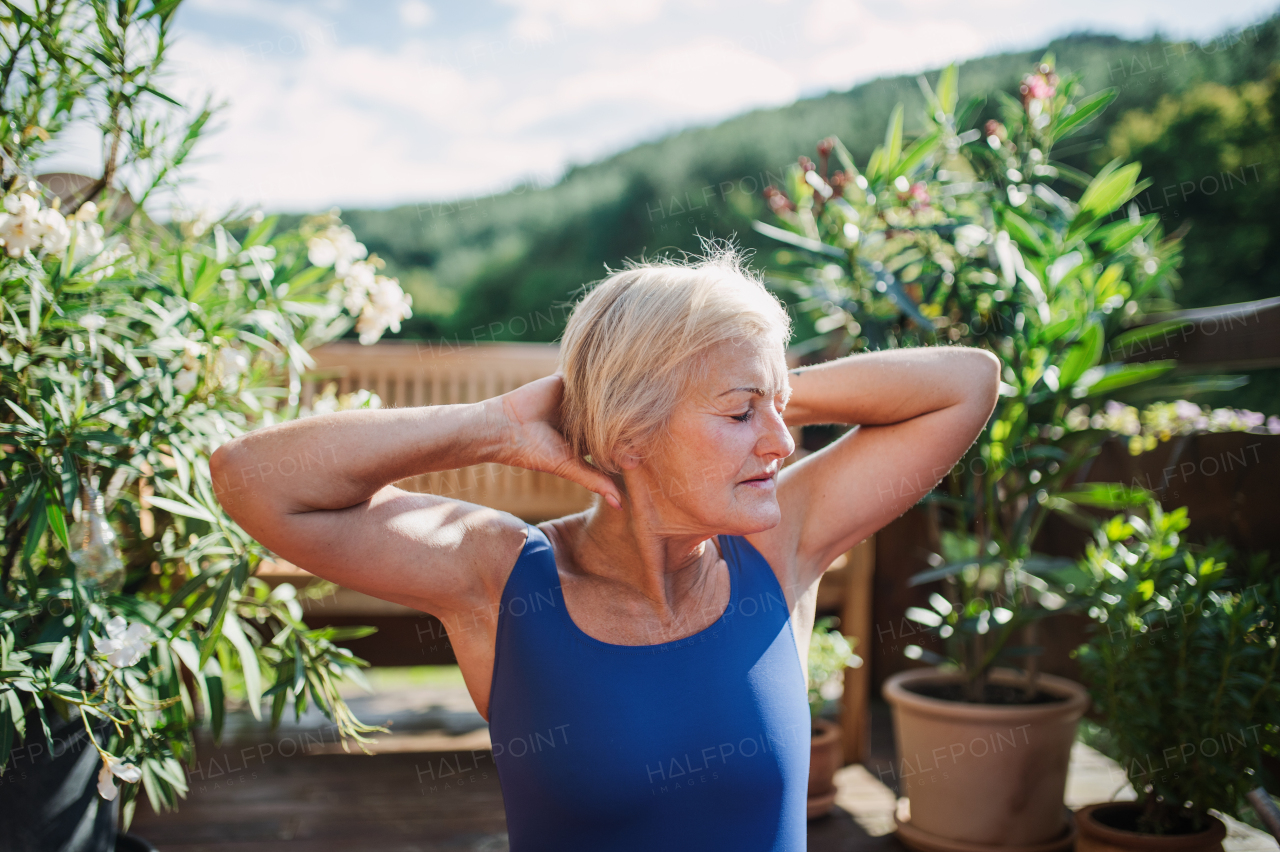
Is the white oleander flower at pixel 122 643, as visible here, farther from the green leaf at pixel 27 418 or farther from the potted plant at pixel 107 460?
the green leaf at pixel 27 418

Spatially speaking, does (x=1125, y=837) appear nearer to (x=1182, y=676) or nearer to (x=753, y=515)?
(x=1182, y=676)

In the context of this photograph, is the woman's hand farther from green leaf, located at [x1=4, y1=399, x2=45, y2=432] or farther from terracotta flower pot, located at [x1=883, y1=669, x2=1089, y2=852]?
terracotta flower pot, located at [x1=883, y1=669, x2=1089, y2=852]

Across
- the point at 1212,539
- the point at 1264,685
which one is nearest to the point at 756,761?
the point at 1264,685

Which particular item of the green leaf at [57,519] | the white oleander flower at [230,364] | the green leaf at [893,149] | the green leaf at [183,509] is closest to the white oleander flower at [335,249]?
the white oleander flower at [230,364]

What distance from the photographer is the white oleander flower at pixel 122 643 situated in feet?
4.31

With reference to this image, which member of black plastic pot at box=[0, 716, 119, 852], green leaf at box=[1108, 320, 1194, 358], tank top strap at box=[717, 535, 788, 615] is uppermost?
green leaf at box=[1108, 320, 1194, 358]

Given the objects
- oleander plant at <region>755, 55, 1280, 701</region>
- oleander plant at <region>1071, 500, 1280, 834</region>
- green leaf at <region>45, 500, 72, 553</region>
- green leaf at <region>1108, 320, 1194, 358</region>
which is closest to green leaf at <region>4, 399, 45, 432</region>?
green leaf at <region>45, 500, 72, 553</region>

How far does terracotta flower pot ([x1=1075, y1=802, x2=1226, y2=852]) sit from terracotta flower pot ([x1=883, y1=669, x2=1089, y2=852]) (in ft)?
0.61

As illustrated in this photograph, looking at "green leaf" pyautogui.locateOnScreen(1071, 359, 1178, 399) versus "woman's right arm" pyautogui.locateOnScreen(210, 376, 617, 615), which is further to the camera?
"green leaf" pyautogui.locateOnScreen(1071, 359, 1178, 399)

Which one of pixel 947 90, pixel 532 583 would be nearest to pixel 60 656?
pixel 532 583

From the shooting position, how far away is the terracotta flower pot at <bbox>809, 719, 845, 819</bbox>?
7.95ft

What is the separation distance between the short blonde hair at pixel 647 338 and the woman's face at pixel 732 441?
18 millimetres

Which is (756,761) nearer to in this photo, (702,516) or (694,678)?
(694,678)

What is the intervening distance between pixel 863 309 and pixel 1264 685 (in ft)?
4.10
